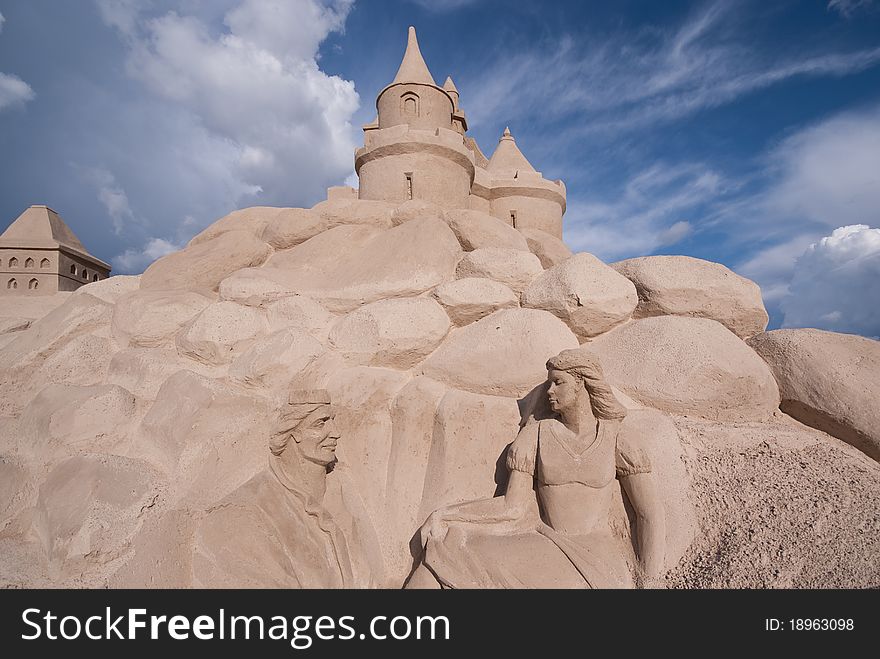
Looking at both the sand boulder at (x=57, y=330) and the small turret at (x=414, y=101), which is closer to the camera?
the sand boulder at (x=57, y=330)

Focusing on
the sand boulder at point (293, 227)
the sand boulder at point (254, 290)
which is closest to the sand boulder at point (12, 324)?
the sand boulder at point (254, 290)

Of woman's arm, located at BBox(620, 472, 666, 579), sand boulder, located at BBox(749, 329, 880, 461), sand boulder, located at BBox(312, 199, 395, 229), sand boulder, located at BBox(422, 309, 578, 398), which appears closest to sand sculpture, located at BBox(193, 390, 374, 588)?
sand boulder, located at BBox(422, 309, 578, 398)

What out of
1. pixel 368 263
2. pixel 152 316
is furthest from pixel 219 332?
pixel 368 263

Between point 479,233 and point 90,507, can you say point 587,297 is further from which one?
point 90,507

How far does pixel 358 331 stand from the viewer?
4.00m

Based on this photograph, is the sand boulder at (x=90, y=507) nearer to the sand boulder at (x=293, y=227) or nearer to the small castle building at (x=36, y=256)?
the sand boulder at (x=293, y=227)

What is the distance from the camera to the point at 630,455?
2828mm

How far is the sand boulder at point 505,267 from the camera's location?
432 centimetres

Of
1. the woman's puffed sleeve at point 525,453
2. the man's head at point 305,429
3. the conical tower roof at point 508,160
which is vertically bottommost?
the woman's puffed sleeve at point 525,453

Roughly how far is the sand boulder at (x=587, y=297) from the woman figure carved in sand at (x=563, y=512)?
3.43 ft

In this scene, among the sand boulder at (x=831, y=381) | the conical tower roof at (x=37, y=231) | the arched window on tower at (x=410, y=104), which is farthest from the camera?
the conical tower roof at (x=37, y=231)
